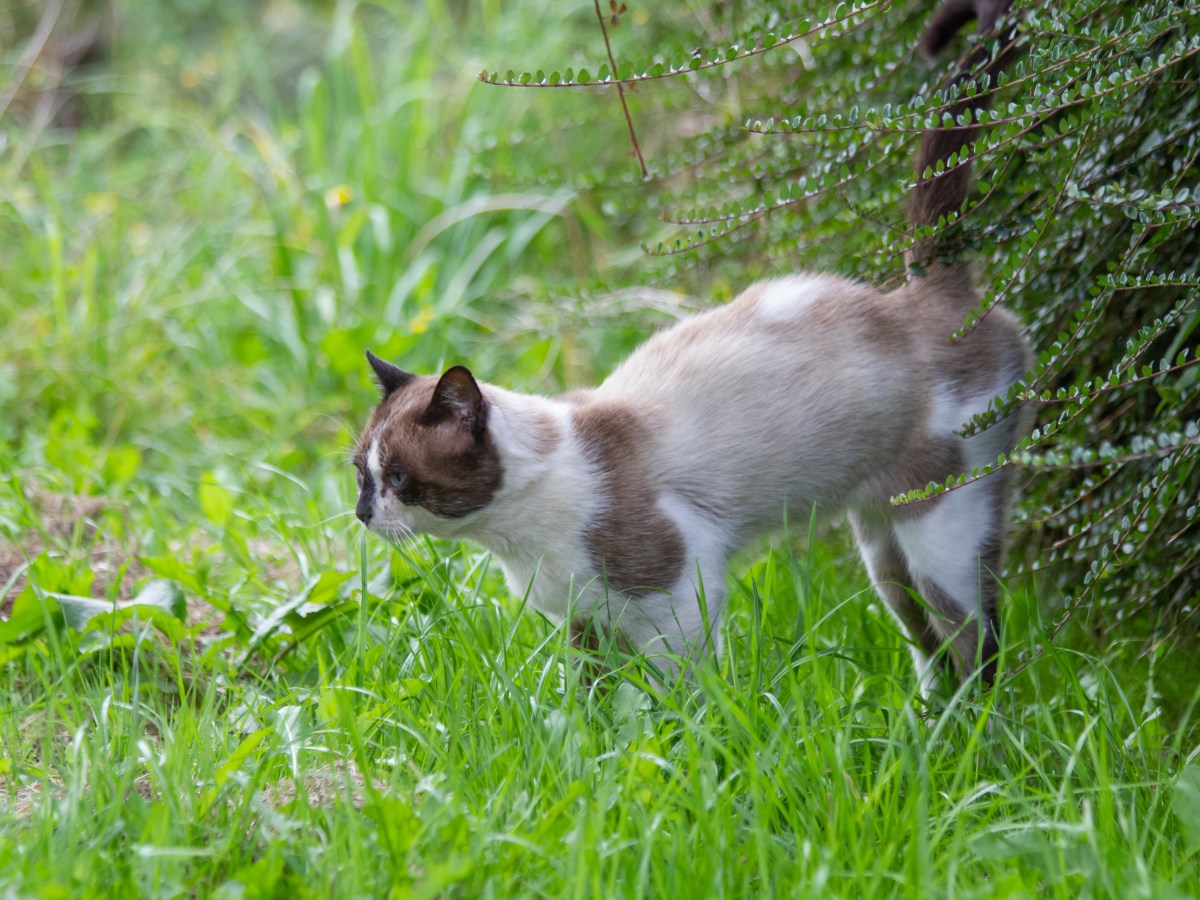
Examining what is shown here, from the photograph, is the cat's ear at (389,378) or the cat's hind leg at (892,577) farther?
the cat's hind leg at (892,577)

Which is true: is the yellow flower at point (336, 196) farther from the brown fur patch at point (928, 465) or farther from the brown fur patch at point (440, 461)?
the brown fur patch at point (928, 465)

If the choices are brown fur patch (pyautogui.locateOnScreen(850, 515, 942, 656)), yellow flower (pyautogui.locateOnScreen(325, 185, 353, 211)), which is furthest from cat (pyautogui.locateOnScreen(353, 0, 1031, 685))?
yellow flower (pyautogui.locateOnScreen(325, 185, 353, 211))

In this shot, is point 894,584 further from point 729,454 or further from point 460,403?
point 460,403

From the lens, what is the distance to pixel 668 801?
1917 millimetres

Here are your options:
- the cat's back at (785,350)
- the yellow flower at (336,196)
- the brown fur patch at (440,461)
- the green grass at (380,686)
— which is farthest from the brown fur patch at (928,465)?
the yellow flower at (336,196)

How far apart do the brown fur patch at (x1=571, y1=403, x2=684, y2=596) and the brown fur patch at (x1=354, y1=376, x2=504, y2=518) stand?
0.22 meters

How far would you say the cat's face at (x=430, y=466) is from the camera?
96.7 inches

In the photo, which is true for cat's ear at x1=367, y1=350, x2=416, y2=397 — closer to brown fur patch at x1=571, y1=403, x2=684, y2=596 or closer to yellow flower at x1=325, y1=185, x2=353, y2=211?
brown fur patch at x1=571, y1=403, x2=684, y2=596

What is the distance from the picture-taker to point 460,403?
2.43 metres

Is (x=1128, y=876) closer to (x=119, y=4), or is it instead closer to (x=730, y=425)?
(x=730, y=425)

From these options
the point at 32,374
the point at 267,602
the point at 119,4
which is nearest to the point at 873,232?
the point at 267,602

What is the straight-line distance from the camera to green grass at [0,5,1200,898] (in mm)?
1840

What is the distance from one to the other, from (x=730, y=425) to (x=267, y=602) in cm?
120

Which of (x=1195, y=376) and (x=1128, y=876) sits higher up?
(x=1195, y=376)
